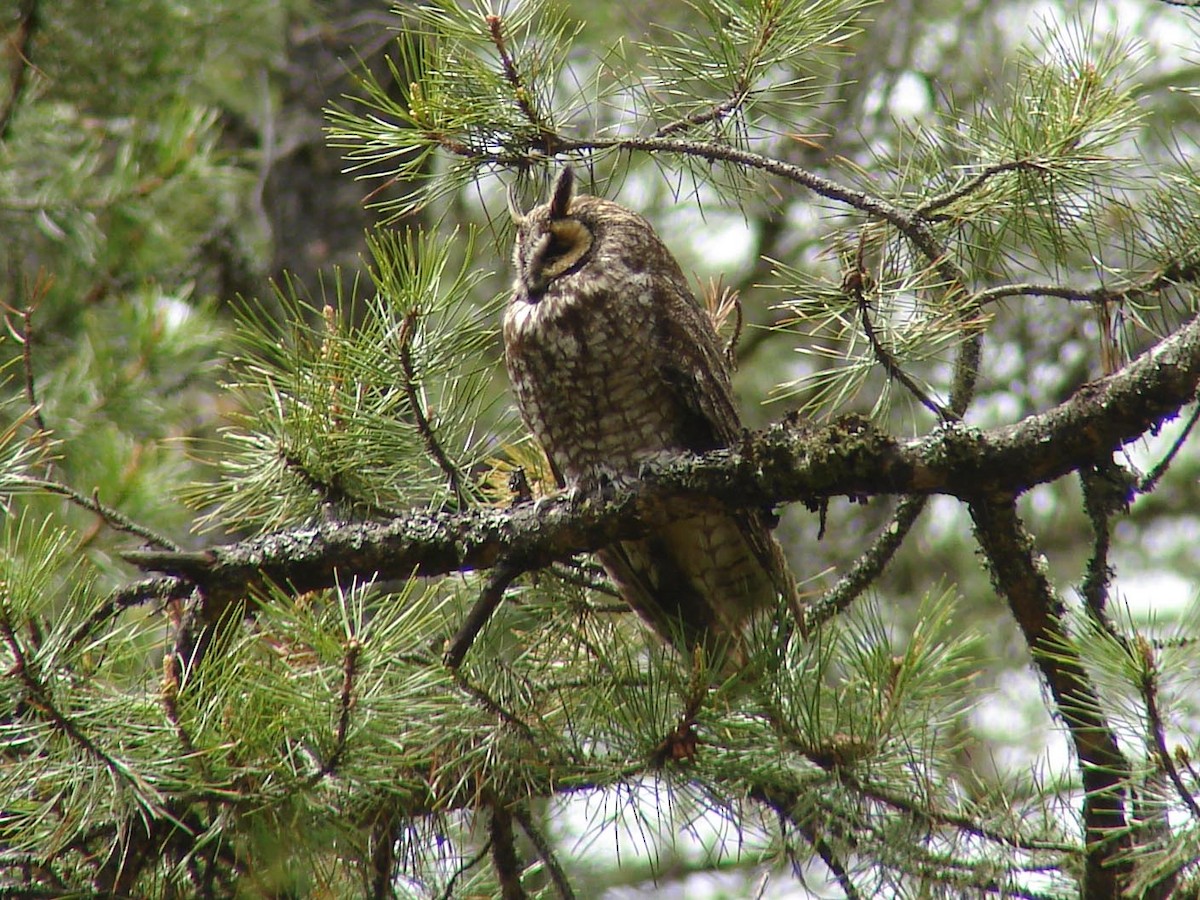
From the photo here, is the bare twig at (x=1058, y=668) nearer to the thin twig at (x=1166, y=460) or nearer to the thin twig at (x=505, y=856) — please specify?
the thin twig at (x=1166, y=460)

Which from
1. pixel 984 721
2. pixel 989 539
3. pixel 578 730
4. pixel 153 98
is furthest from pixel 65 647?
pixel 984 721

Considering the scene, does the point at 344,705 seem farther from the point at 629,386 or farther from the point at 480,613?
the point at 629,386

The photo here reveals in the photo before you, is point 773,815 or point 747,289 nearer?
point 773,815

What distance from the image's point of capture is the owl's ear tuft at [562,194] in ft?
7.55

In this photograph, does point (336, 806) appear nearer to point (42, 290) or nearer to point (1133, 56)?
point (42, 290)

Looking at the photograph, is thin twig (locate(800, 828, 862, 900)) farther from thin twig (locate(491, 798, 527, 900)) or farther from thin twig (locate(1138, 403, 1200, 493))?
thin twig (locate(1138, 403, 1200, 493))

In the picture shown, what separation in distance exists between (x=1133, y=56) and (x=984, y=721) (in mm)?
3739

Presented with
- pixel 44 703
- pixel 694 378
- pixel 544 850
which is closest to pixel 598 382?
pixel 694 378

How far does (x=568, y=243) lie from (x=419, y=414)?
58 cm

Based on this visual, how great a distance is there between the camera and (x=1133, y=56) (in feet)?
6.61

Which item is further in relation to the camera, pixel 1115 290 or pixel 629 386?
pixel 629 386

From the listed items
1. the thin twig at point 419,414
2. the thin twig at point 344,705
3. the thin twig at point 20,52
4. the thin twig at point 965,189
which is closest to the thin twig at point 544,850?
the thin twig at point 344,705

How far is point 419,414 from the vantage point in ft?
6.61

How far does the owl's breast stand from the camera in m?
2.24
